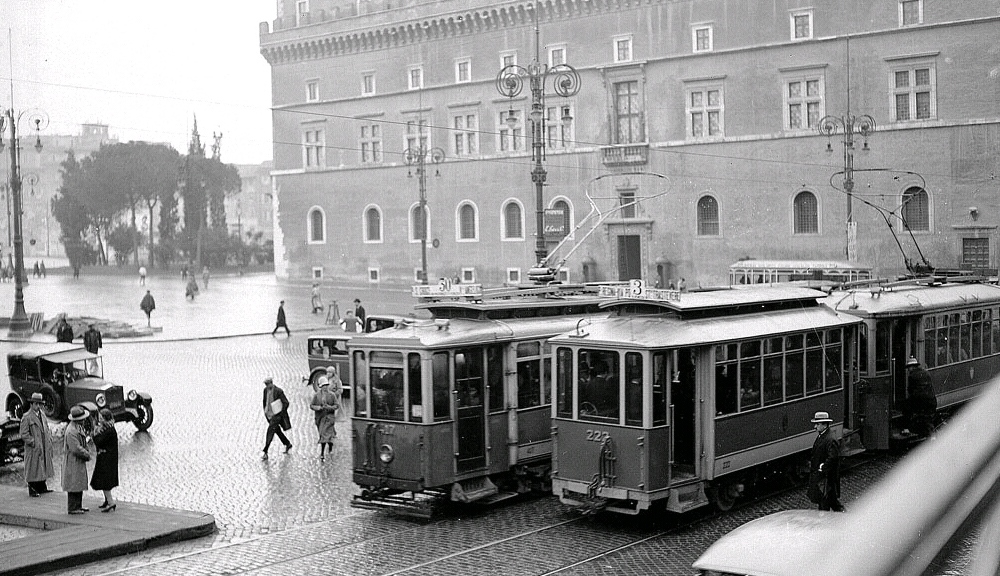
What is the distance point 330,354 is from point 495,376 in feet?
34.6

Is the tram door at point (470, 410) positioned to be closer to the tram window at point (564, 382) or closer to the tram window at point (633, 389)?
the tram window at point (564, 382)

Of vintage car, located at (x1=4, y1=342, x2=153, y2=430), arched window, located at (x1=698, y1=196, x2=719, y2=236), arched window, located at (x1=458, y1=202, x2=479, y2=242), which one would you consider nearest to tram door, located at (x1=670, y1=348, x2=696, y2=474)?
vintage car, located at (x1=4, y1=342, x2=153, y2=430)

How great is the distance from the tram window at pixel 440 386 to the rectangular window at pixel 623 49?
32.9m

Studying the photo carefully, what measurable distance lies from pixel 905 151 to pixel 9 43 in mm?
27655

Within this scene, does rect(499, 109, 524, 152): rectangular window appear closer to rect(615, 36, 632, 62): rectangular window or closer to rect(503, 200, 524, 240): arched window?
rect(503, 200, 524, 240): arched window

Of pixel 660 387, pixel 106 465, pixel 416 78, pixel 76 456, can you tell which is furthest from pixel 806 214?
pixel 76 456

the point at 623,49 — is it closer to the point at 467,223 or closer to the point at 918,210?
the point at 467,223

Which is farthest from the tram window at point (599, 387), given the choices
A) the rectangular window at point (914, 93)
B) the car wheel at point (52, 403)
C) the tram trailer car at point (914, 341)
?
the rectangular window at point (914, 93)

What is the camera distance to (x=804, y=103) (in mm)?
38469

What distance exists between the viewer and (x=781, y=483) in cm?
1209

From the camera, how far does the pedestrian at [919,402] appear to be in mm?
13367

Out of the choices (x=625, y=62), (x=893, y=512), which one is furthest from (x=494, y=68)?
(x=893, y=512)

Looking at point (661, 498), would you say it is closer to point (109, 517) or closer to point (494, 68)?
point (109, 517)

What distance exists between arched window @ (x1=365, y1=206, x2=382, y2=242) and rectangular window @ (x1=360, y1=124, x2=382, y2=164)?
2215 millimetres
